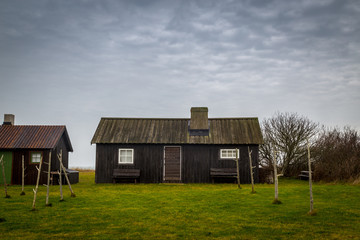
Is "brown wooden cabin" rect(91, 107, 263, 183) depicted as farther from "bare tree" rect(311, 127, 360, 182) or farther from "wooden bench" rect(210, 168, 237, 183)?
"bare tree" rect(311, 127, 360, 182)

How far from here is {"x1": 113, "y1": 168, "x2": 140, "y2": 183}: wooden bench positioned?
26.9 meters

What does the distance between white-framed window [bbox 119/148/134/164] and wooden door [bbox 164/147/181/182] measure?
286cm

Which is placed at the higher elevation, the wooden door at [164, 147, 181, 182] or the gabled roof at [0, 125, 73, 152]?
the gabled roof at [0, 125, 73, 152]

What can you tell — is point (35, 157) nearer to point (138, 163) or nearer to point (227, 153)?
point (138, 163)

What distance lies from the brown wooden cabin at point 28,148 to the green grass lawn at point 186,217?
11.2 meters

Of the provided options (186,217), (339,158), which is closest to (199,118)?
(339,158)

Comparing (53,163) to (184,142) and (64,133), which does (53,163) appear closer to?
(64,133)

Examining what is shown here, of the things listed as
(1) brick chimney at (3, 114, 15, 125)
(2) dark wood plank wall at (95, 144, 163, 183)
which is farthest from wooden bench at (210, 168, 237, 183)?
(1) brick chimney at (3, 114, 15, 125)

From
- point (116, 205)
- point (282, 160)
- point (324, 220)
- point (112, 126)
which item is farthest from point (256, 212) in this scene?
point (282, 160)

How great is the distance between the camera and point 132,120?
30844 millimetres

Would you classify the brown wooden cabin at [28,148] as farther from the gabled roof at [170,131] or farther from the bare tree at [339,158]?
the bare tree at [339,158]

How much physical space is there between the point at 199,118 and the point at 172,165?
523 centimetres

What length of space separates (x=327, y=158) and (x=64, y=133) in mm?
23325

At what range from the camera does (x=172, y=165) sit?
1087 inches
